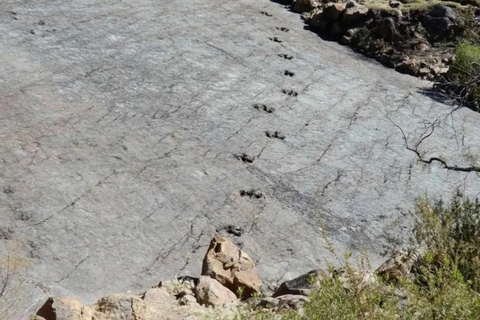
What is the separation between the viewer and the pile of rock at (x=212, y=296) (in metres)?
4.39

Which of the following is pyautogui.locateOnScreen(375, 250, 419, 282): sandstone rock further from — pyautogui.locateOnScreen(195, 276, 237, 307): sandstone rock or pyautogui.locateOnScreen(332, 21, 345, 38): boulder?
pyautogui.locateOnScreen(332, 21, 345, 38): boulder

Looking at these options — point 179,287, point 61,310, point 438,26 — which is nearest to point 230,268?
point 179,287

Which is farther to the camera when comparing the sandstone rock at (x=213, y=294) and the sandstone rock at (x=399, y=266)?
the sandstone rock at (x=399, y=266)

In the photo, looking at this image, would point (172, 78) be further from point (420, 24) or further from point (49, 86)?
point (420, 24)

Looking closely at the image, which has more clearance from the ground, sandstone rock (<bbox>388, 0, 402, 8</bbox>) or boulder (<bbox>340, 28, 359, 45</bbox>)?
sandstone rock (<bbox>388, 0, 402, 8</bbox>)

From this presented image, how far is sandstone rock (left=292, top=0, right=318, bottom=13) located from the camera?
11.8 m

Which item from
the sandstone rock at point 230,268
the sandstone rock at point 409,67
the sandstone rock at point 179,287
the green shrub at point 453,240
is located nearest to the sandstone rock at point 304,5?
the sandstone rock at point 409,67

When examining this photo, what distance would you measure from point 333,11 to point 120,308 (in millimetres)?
7802

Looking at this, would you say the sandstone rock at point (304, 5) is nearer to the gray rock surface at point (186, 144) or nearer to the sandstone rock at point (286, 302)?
the gray rock surface at point (186, 144)

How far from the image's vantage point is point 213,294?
193 inches

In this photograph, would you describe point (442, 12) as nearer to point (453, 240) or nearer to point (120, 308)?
point (453, 240)

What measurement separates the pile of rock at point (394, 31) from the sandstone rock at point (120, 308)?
685cm

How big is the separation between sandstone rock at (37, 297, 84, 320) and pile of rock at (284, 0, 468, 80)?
706cm

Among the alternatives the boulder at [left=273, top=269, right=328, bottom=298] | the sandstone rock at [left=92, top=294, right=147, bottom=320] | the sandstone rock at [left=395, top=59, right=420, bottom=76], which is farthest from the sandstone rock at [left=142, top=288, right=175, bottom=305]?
the sandstone rock at [left=395, top=59, right=420, bottom=76]
